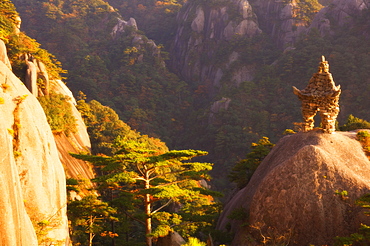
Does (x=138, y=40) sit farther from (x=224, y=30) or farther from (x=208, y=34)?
(x=224, y=30)

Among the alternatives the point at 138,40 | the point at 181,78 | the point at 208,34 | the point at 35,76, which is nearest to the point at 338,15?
the point at 208,34

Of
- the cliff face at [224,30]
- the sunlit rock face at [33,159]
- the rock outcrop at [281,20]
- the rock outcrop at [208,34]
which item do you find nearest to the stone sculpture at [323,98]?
the sunlit rock face at [33,159]

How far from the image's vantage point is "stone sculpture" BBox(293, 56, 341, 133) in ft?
50.6

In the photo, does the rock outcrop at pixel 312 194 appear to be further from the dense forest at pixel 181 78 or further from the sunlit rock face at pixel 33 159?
the dense forest at pixel 181 78

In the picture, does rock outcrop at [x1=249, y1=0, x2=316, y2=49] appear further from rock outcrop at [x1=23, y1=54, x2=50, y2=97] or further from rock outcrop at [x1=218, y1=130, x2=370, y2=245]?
rock outcrop at [x1=218, y1=130, x2=370, y2=245]

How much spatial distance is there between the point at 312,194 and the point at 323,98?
4279mm

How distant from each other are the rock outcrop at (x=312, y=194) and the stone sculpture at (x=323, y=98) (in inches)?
29.3

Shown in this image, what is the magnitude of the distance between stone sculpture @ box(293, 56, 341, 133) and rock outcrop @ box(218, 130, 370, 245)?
74cm

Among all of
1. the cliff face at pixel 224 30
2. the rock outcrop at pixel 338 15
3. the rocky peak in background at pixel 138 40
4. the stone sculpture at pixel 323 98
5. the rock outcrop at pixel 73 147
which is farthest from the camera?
the rocky peak in background at pixel 138 40

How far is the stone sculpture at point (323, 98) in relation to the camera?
50.6 feet

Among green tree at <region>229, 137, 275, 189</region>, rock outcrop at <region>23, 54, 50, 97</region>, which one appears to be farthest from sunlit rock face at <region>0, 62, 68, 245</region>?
rock outcrop at <region>23, 54, 50, 97</region>

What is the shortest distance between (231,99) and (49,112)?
4123 centimetres

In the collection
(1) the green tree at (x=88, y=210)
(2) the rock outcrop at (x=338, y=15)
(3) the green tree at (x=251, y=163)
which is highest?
(2) the rock outcrop at (x=338, y=15)

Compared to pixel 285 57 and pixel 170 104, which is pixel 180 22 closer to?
pixel 170 104
